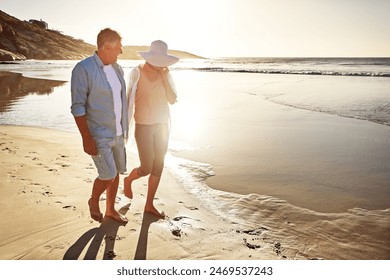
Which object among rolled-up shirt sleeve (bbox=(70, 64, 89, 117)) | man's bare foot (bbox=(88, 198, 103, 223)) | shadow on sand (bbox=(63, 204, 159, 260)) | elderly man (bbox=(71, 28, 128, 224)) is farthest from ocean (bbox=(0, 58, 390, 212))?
rolled-up shirt sleeve (bbox=(70, 64, 89, 117))

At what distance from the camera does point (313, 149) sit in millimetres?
6363

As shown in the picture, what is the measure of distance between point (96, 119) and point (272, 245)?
2.03 meters

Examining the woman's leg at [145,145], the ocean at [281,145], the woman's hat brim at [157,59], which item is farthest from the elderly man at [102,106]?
the ocean at [281,145]

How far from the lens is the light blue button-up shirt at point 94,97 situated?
2.94 m

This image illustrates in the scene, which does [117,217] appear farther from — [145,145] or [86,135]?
[86,135]

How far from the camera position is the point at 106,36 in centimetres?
303

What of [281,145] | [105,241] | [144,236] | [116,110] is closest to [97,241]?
[105,241]

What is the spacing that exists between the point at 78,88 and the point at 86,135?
410 millimetres

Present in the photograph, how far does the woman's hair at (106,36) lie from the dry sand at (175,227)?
1774 millimetres

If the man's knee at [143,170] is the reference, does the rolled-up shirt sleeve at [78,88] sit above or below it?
above

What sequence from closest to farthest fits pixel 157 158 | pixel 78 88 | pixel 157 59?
pixel 78 88 < pixel 157 59 < pixel 157 158

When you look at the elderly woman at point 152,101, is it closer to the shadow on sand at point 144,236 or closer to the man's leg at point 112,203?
the shadow on sand at point 144,236

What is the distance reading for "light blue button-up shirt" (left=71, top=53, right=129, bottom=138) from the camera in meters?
2.94

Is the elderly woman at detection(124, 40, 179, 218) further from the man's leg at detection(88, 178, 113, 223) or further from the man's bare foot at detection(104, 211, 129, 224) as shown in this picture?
the man's leg at detection(88, 178, 113, 223)
